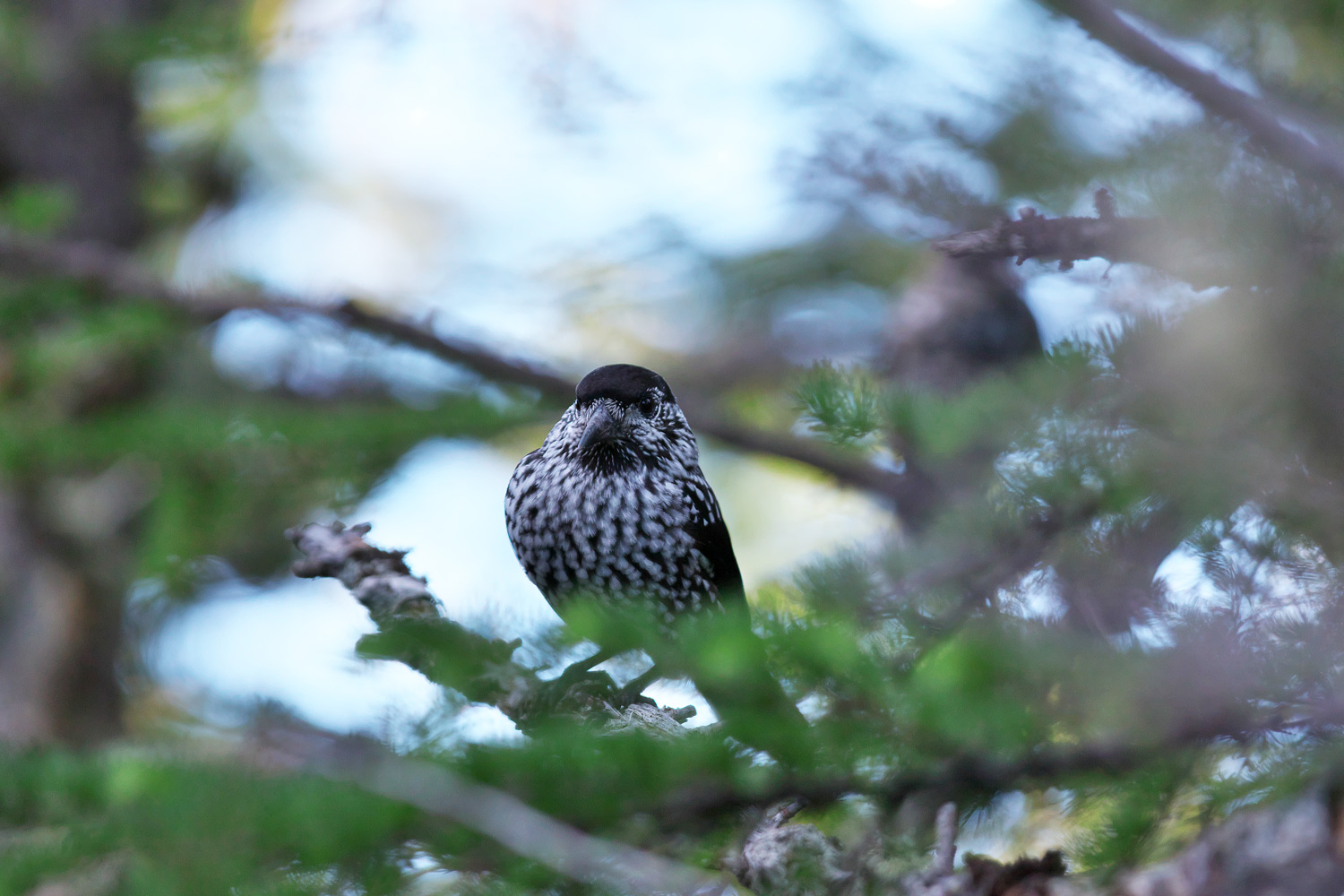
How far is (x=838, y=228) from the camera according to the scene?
424cm

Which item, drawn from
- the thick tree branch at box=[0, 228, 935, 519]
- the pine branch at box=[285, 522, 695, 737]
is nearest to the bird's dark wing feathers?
the thick tree branch at box=[0, 228, 935, 519]

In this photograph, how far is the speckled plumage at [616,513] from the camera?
2994mm

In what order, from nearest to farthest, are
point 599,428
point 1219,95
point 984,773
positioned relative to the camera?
point 984,773 → point 1219,95 → point 599,428

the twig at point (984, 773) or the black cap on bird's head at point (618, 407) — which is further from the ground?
the black cap on bird's head at point (618, 407)

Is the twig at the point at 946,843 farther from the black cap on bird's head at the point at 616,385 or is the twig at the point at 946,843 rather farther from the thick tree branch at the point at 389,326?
the thick tree branch at the point at 389,326

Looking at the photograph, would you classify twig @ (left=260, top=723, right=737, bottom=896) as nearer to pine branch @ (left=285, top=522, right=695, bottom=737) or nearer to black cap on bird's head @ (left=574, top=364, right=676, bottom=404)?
pine branch @ (left=285, top=522, right=695, bottom=737)

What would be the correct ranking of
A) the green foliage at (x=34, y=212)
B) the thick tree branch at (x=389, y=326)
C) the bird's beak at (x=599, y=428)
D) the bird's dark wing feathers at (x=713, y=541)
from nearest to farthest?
the bird's beak at (x=599, y=428)
the bird's dark wing feathers at (x=713, y=541)
the thick tree branch at (x=389, y=326)
the green foliage at (x=34, y=212)

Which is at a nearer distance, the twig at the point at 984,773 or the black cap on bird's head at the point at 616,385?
the twig at the point at 984,773

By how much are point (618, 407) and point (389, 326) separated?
3.83 ft

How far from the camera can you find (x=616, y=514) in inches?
119

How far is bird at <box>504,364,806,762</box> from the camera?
9.82 ft

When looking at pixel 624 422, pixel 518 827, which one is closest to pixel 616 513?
pixel 624 422

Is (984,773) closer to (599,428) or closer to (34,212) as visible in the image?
(599,428)

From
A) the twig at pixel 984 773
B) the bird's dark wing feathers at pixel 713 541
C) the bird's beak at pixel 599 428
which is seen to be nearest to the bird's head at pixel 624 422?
the bird's beak at pixel 599 428
